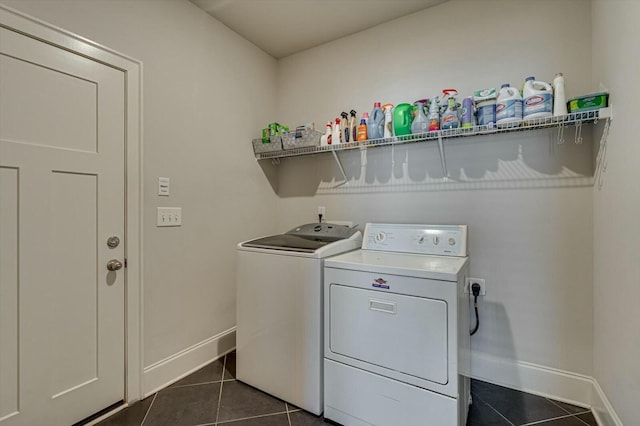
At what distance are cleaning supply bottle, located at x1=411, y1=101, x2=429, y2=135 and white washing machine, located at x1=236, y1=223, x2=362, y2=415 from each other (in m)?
0.86

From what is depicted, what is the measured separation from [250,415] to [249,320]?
1.68 feet

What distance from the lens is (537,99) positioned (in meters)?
1.62

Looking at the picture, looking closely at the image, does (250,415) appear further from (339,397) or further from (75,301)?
(75,301)

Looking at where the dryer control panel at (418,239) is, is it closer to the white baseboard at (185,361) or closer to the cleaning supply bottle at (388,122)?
the cleaning supply bottle at (388,122)

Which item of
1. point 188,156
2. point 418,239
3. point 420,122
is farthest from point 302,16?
point 418,239

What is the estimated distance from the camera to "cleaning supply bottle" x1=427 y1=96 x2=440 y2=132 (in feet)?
6.23

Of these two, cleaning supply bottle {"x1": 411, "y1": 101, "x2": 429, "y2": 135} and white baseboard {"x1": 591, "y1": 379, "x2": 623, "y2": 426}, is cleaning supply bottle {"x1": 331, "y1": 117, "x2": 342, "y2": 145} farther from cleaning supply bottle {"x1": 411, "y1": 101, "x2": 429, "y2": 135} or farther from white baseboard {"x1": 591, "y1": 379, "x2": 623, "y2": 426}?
white baseboard {"x1": 591, "y1": 379, "x2": 623, "y2": 426}

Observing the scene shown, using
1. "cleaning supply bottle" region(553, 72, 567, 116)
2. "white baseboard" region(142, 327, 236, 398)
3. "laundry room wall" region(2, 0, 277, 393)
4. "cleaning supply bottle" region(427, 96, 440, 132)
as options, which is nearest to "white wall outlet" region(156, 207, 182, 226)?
"laundry room wall" region(2, 0, 277, 393)

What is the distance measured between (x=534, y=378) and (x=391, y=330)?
1.16m

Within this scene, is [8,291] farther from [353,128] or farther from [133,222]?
[353,128]

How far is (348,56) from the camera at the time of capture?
2.53 metres

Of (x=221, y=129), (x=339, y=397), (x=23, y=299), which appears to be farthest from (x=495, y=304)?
(x=23, y=299)

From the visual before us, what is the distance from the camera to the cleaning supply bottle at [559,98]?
5.20ft

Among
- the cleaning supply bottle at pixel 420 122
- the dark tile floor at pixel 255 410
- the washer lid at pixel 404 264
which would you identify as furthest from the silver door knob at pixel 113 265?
the cleaning supply bottle at pixel 420 122
